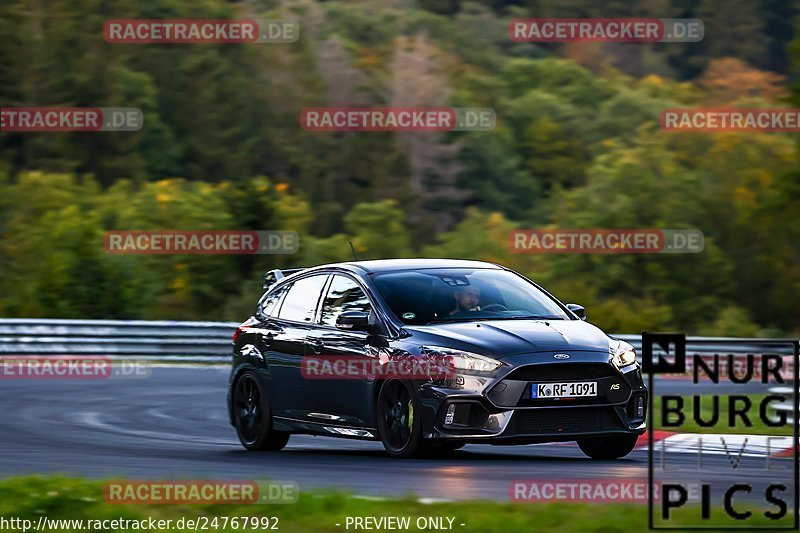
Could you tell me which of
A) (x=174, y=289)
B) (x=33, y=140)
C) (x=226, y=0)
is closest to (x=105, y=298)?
(x=174, y=289)

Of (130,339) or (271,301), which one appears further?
(130,339)

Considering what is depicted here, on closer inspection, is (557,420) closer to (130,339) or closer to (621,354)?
(621,354)

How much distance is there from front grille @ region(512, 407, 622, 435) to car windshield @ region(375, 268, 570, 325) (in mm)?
1174

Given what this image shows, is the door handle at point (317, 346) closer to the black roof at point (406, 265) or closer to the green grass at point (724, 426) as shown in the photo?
the black roof at point (406, 265)

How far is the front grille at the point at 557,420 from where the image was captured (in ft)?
38.5

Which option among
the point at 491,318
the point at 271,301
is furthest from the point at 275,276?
the point at 491,318

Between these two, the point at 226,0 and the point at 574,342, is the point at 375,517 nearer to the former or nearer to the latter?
the point at 574,342

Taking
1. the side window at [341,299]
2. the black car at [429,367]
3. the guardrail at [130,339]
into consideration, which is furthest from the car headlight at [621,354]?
the guardrail at [130,339]

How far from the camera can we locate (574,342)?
476 inches

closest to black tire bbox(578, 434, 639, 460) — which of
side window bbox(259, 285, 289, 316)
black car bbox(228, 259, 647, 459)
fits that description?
black car bbox(228, 259, 647, 459)

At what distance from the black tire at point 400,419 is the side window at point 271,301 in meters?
2.32

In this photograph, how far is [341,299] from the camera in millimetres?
13453

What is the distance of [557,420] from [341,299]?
8.04ft

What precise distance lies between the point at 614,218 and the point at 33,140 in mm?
39751
